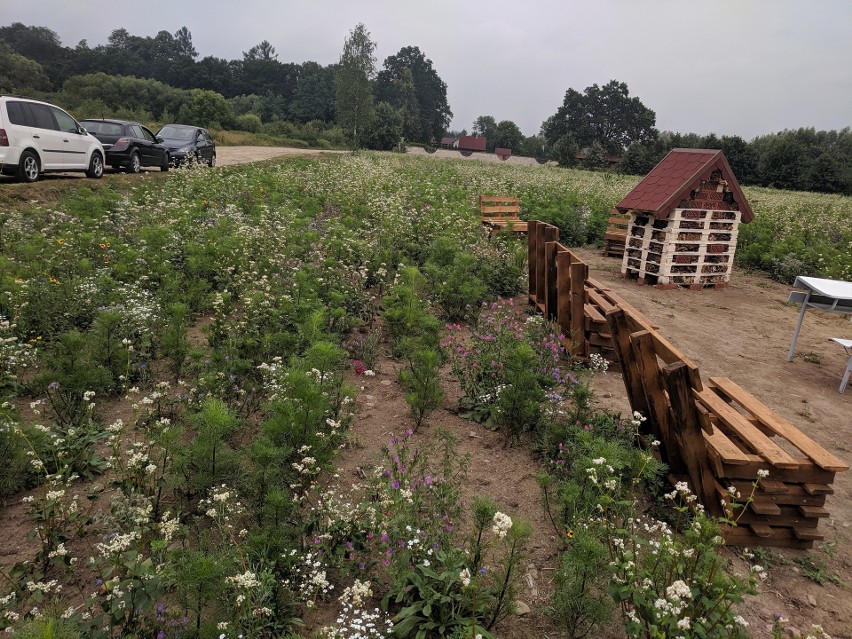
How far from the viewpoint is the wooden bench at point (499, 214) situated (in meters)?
12.9

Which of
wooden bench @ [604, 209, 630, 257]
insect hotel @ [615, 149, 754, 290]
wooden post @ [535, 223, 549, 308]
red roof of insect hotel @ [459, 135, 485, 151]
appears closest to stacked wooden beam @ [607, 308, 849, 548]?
wooden post @ [535, 223, 549, 308]

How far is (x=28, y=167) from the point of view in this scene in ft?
36.6

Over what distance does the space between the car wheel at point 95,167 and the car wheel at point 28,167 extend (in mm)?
1617

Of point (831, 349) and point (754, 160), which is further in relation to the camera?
point (754, 160)

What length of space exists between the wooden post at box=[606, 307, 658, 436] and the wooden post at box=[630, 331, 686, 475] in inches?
7.1

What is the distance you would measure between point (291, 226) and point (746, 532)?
786 cm

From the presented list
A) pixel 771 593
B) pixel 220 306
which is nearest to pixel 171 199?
pixel 220 306

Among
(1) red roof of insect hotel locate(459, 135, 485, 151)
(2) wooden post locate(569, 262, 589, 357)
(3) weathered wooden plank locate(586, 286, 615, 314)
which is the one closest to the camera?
(2) wooden post locate(569, 262, 589, 357)

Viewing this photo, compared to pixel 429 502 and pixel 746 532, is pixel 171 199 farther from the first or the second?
pixel 746 532

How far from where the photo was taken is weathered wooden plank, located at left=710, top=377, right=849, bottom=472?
3.51 m

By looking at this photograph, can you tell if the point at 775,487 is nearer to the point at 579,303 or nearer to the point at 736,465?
the point at 736,465

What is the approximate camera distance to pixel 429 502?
11.9ft

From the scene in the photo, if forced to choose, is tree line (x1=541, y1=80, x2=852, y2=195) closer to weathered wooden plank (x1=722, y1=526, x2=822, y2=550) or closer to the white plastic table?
the white plastic table

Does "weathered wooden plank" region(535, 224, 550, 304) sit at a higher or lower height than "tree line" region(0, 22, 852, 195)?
lower
